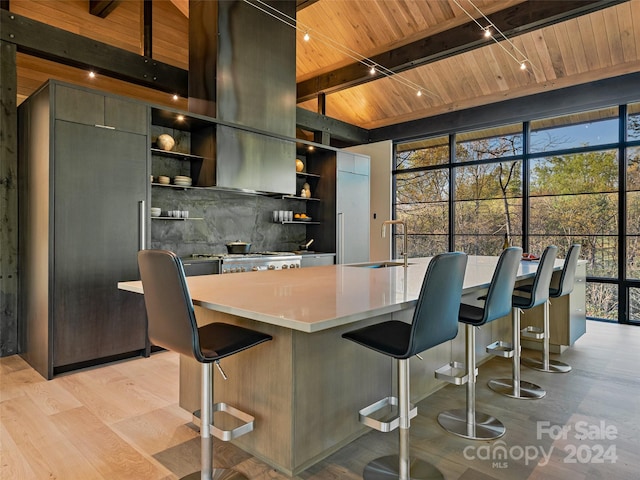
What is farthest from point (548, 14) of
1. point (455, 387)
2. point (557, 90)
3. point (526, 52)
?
point (455, 387)

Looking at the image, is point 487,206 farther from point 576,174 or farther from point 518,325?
point 518,325

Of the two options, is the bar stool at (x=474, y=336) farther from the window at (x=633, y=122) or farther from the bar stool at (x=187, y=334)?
the window at (x=633, y=122)

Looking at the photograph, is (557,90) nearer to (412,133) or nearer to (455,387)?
(412,133)

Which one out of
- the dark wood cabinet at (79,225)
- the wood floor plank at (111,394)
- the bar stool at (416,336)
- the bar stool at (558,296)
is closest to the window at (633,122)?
the bar stool at (558,296)

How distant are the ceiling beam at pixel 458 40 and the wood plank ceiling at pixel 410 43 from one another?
3 centimetres

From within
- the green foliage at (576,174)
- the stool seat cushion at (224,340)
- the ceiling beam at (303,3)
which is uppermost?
the ceiling beam at (303,3)

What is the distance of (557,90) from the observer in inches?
211

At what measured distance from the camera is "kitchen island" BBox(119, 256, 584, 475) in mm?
1622

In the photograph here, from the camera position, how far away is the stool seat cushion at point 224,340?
1.57 m

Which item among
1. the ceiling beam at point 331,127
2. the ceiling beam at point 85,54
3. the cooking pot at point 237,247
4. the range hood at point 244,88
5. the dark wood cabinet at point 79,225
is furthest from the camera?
the ceiling beam at point 331,127

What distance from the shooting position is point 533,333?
3.49 meters

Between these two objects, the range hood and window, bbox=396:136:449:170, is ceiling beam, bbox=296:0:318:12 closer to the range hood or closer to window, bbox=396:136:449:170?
the range hood

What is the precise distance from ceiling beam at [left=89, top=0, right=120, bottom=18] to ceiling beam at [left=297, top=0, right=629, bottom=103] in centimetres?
289

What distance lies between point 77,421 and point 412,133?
6120 millimetres
